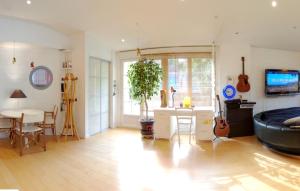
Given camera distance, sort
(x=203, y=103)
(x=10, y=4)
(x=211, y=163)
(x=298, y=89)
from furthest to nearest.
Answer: (x=298, y=89)
(x=203, y=103)
(x=10, y=4)
(x=211, y=163)

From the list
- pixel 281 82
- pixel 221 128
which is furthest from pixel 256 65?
pixel 221 128

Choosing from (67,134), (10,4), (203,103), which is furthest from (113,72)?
(10,4)

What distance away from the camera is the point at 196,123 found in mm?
5066

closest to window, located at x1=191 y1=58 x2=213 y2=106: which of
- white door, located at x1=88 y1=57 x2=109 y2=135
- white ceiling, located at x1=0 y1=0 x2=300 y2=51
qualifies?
white ceiling, located at x1=0 y1=0 x2=300 y2=51

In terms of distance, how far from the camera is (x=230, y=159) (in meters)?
3.88

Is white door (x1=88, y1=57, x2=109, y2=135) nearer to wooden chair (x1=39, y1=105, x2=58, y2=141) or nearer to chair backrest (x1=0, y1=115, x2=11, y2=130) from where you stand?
wooden chair (x1=39, y1=105, x2=58, y2=141)

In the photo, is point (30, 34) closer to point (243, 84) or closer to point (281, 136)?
point (243, 84)

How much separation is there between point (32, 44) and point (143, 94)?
109 inches

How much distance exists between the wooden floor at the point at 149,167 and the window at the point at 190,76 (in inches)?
57.5

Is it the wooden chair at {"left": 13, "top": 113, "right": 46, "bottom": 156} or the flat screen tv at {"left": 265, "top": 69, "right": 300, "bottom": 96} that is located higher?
the flat screen tv at {"left": 265, "top": 69, "right": 300, "bottom": 96}

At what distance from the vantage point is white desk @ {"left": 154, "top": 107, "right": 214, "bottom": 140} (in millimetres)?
5027

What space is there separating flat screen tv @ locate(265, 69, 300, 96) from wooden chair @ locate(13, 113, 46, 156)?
577cm

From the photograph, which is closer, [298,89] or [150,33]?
[150,33]

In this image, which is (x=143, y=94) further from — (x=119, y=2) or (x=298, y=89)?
(x=298, y=89)
